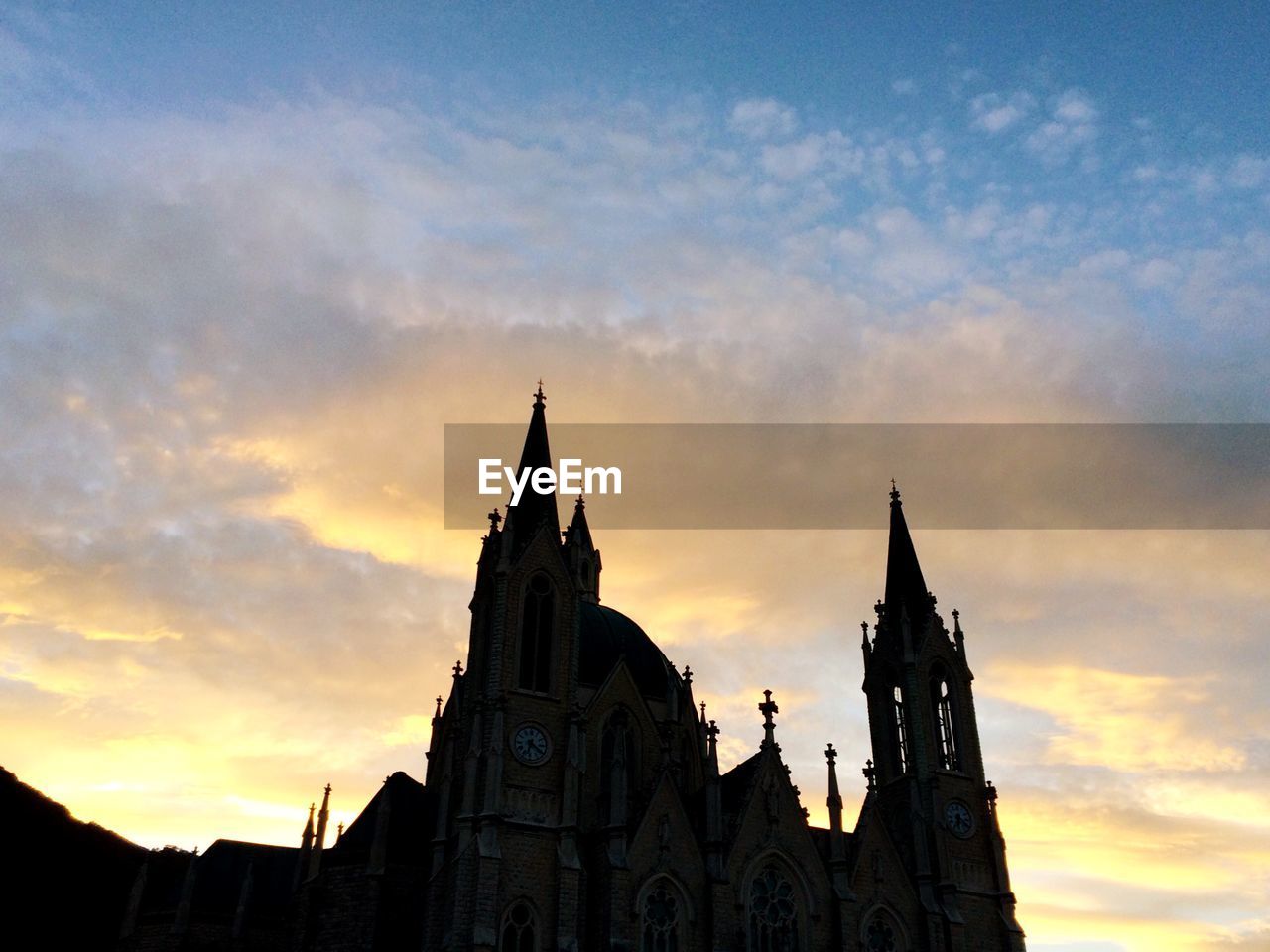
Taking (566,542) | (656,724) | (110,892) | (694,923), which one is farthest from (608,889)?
(110,892)

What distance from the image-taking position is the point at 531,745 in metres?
43.5

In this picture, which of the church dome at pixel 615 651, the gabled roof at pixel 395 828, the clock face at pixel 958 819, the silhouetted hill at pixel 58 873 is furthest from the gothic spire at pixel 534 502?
the silhouetted hill at pixel 58 873

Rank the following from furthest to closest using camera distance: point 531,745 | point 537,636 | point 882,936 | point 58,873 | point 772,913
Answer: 1. point 58,873
2. point 537,636
3. point 882,936
4. point 772,913
5. point 531,745

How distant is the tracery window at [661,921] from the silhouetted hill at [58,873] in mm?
33835

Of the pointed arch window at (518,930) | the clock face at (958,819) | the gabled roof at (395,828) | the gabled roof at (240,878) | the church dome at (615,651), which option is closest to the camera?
the pointed arch window at (518,930)

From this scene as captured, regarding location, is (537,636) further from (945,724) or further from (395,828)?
(945,724)

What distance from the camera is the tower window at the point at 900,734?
5353cm

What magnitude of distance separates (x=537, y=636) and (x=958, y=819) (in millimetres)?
22622

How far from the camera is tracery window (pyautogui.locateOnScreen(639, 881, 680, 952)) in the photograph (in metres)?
40.8

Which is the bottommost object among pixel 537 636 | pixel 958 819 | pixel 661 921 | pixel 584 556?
pixel 661 921

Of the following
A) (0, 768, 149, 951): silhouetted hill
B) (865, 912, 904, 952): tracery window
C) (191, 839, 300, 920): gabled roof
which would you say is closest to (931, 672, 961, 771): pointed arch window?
(865, 912, 904, 952): tracery window

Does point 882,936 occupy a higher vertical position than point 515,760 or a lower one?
lower

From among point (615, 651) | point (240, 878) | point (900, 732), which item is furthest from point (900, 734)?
point (240, 878)

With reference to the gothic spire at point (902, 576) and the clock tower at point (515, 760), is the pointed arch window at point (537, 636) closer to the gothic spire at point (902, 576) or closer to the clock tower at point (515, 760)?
the clock tower at point (515, 760)
